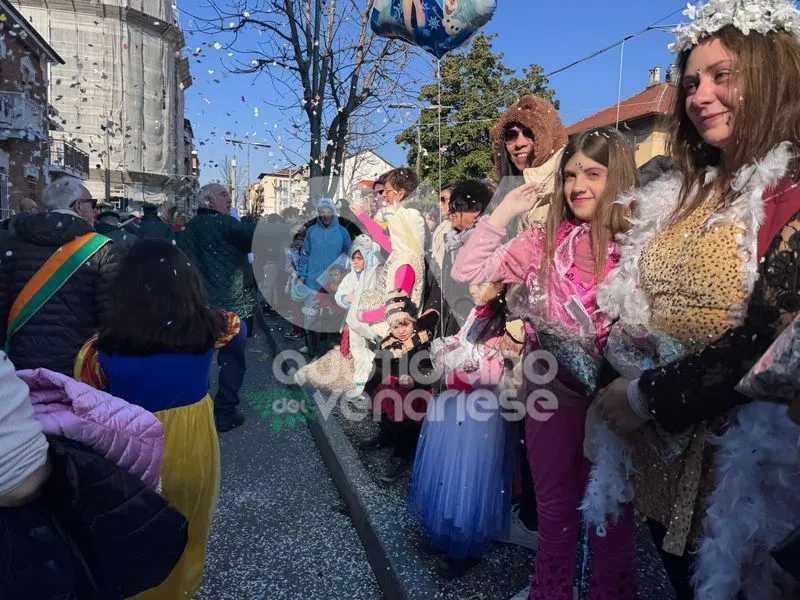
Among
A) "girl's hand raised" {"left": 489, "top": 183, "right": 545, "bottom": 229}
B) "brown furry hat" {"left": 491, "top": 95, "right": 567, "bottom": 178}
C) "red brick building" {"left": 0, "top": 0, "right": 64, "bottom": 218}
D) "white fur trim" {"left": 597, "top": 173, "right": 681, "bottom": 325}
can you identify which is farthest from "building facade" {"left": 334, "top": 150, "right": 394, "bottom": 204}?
"red brick building" {"left": 0, "top": 0, "right": 64, "bottom": 218}

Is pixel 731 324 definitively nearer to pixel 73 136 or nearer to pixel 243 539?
pixel 243 539

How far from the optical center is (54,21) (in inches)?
1083

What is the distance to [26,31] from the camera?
1784 centimetres

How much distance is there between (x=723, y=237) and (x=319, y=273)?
5.29 metres

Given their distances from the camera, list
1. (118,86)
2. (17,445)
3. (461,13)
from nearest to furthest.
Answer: (17,445) → (461,13) → (118,86)

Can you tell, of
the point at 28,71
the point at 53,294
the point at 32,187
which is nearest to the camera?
the point at 53,294

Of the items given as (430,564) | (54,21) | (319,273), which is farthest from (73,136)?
(430,564)

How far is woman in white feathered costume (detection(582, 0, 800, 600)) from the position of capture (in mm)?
1071

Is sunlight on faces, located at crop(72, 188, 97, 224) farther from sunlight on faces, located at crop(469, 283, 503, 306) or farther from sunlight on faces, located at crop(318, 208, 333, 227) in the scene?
sunlight on faces, located at crop(469, 283, 503, 306)

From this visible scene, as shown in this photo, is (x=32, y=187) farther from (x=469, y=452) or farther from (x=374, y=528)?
(x=469, y=452)

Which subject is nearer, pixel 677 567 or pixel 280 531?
pixel 677 567

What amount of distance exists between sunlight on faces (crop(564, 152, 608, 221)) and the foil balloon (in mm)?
1732

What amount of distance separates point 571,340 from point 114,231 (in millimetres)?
5073

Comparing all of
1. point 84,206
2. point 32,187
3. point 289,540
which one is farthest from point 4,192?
point 289,540
